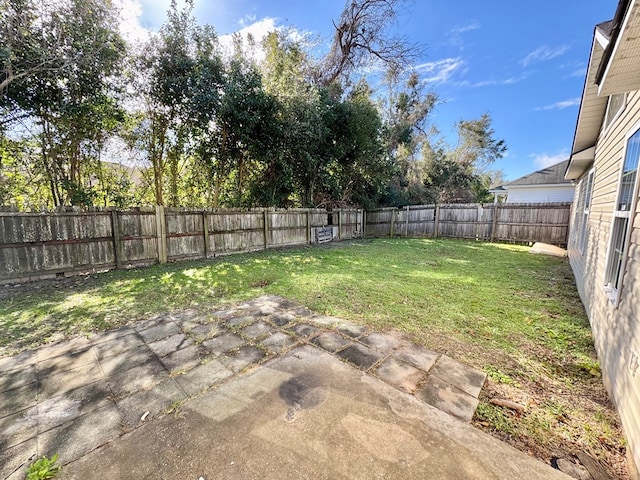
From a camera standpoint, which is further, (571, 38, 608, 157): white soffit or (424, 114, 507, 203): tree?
(424, 114, 507, 203): tree

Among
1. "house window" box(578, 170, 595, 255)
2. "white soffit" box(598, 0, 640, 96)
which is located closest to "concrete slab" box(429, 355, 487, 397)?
"white soffit" box(598, 0, 640, 96)

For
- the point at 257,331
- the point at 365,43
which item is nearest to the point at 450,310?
the point at 257,331

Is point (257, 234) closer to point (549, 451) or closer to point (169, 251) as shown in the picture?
point (169, 251)

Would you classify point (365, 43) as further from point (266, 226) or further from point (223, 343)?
point (223, 343)

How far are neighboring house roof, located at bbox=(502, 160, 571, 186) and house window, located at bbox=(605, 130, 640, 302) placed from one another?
1178 cm

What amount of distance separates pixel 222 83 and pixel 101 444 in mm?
8249

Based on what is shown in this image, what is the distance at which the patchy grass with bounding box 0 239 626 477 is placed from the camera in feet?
5.58

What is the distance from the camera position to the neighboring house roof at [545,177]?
1164 cm

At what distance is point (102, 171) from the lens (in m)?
7.10

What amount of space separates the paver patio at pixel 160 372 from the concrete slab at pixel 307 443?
94 millimetres

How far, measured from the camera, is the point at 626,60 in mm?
1661

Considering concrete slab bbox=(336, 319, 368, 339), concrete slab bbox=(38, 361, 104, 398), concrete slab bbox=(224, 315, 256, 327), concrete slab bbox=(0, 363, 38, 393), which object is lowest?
concrete slab bbox=(38, 361, 104, 398)

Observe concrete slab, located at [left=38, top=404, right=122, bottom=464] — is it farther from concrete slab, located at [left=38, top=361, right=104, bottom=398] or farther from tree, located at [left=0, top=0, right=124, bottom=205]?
tree, located at [left=0, top=0, right=124, bottom=205]

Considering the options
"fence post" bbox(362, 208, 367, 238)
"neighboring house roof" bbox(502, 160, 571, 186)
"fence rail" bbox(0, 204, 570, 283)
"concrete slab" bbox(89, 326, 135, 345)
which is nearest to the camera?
"concrete slab" bbox(89, 326, 135, 345)
